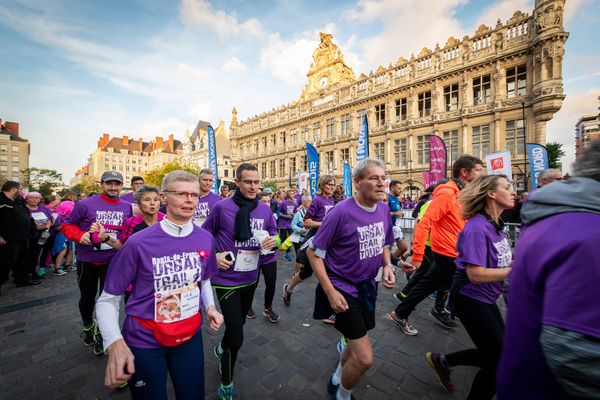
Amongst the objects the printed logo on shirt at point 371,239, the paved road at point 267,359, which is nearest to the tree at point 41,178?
the paved road at point 267,359

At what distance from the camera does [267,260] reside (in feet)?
12.2

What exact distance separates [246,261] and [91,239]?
1867 mm

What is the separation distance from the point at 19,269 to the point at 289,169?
34288 millimetres

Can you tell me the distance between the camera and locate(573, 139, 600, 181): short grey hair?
1.01 meters

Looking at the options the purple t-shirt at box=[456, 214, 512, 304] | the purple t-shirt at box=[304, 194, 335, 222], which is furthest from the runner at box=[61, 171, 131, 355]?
the purple t-shirt at box=[456, 214, 512, 304]

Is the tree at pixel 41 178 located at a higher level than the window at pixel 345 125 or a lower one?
lower

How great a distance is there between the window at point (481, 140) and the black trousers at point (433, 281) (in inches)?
949

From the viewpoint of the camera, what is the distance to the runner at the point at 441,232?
11.2ft

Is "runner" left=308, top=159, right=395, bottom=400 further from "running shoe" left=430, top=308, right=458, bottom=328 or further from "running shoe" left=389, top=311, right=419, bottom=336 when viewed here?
"running shoe" left=430, top=308, right=458, bottom=328

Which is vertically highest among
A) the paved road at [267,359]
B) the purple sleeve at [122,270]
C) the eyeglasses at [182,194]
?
the eyeglasses at [182,194]

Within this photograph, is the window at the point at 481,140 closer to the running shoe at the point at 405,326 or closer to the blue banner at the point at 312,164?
the blue banner at the point at 312,164

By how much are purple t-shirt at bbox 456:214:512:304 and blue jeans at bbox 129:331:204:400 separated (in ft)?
7.95

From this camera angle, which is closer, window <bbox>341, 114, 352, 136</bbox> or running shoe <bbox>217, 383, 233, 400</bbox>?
running shoe <bbox>217, 383, 233, 400</bbox>

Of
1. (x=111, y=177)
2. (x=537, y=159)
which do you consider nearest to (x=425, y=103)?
(x=537, y=159)
